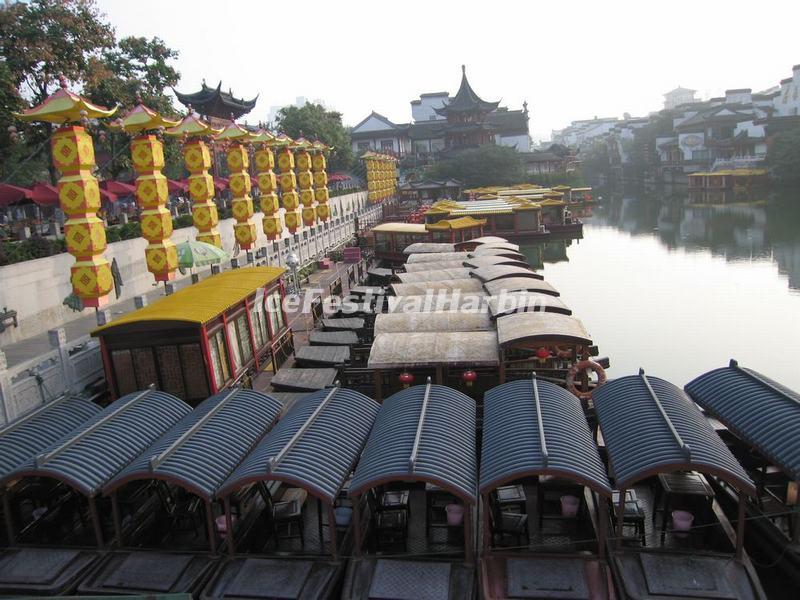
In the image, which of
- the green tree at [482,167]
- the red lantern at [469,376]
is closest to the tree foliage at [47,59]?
the red lantern at [469,376]

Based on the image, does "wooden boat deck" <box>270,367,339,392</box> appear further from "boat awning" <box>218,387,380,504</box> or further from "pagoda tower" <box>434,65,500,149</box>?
"pagoda tower" <box>434,65,500,149</box>

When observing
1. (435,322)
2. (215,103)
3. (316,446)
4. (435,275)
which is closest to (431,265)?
(435,275)

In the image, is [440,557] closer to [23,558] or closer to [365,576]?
[365,576]

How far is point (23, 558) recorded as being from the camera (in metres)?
8.63

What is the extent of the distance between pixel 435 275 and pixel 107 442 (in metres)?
12.6

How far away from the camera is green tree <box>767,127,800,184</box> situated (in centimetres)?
6175

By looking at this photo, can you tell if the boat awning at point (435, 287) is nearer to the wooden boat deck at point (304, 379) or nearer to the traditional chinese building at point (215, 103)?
the wooden boat deck at point (304, 379)

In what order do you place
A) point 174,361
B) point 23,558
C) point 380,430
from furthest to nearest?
point 174,361, point 380,430, point 23,558

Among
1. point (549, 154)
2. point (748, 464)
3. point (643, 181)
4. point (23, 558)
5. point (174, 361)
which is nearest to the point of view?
point (23, 558)

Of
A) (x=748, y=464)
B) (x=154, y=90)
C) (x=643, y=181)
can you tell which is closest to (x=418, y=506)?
(x=748, y=464)

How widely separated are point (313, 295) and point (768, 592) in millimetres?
15157

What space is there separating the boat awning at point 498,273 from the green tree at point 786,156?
185 ft

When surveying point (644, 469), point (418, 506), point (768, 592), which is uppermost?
point (644, 469)

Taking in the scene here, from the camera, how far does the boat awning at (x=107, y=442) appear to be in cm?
851
